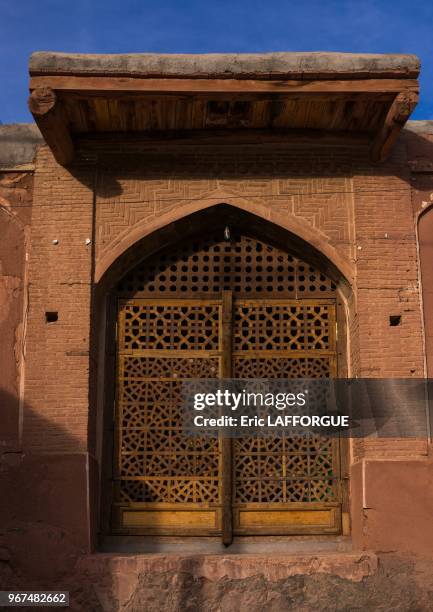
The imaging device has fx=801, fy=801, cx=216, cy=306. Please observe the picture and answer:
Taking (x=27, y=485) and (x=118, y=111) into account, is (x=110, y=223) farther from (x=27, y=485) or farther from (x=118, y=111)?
(x=27, y=485)

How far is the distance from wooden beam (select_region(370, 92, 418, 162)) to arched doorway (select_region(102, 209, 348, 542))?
3.81ft

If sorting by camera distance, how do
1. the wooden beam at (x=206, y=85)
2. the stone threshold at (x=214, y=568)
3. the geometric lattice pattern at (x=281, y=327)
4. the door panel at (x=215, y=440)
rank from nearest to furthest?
the stone threshold at (x=214, y=568)
the wooden beam at (x=206, y=85)
the door panel at (x=215, y=440)
the geometric lattice pattern at (x=281, y=327)

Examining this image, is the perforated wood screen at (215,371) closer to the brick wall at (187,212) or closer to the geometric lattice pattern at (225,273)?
the geometric lattice pattern at (225,273)

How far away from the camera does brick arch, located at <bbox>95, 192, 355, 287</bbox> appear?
7109 mm

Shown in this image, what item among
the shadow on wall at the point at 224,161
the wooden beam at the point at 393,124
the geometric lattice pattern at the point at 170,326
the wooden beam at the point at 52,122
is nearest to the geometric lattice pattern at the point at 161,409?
the geometric lattice pattern at the point at 170,326

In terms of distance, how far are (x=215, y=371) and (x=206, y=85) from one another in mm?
2472

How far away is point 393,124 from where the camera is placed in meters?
6.78

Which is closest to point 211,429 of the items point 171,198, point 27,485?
point 27,485

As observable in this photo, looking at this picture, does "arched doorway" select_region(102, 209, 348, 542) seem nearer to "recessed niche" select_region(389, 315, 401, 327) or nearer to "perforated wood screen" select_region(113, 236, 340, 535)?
"perforated wood screen" select_region(113, 236, 340, 535)

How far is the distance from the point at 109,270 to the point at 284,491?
8.10ft

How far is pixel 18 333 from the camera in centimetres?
698

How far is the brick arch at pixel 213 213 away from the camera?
23.3 feet

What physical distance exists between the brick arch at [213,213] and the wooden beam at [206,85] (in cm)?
107

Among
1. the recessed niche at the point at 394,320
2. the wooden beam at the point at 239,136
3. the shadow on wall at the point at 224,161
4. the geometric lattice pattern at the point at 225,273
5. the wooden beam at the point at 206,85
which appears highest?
the wooden beam at the point at 206,85
